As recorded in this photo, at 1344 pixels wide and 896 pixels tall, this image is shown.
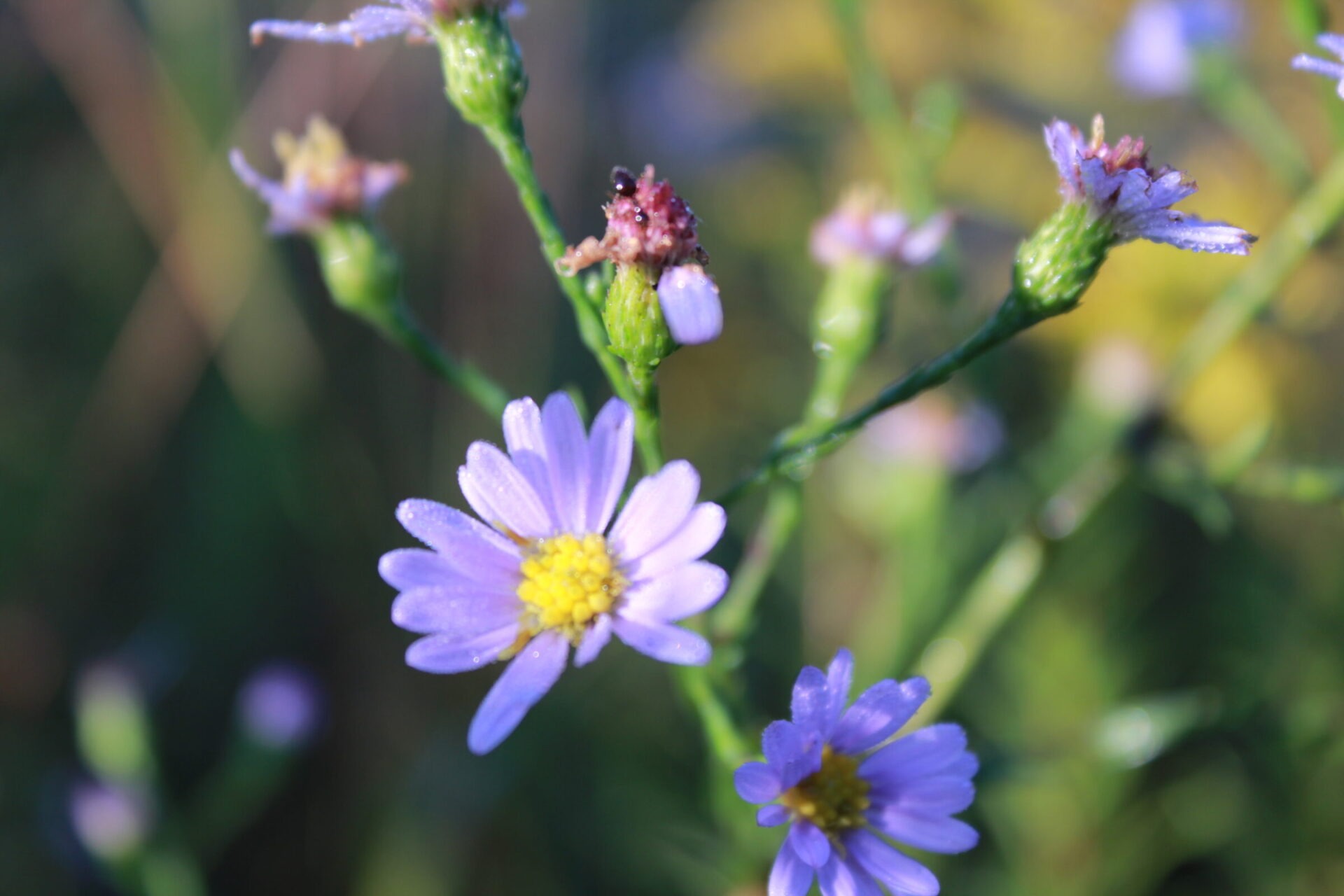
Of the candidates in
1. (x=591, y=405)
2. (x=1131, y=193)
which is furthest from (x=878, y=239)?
(x=591, y=405)

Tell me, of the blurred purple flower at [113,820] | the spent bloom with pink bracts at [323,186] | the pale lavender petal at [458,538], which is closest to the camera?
the pale lavender petal at [458,538]

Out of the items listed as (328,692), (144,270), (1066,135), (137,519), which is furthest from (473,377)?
(144,270)

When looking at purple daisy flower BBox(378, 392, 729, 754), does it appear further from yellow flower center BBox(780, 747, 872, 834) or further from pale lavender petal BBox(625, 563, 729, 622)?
yellow flower center BBox(780, 747, 872, 834)

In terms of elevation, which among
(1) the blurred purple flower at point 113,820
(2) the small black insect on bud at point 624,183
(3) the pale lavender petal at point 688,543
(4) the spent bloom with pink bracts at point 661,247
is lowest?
(1) the blurred purple flower at point 113,820

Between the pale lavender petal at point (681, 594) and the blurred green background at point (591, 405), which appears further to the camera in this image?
the blurred green background at point (591, 405)

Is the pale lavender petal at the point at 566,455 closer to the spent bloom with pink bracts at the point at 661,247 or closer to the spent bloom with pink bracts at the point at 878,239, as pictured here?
the spent bloom with pink bracts at the point at 661,247

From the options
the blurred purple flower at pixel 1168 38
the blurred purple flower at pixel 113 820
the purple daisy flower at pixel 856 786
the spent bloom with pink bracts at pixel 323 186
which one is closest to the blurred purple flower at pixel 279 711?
the blurred purple flower at pixel 113 820
